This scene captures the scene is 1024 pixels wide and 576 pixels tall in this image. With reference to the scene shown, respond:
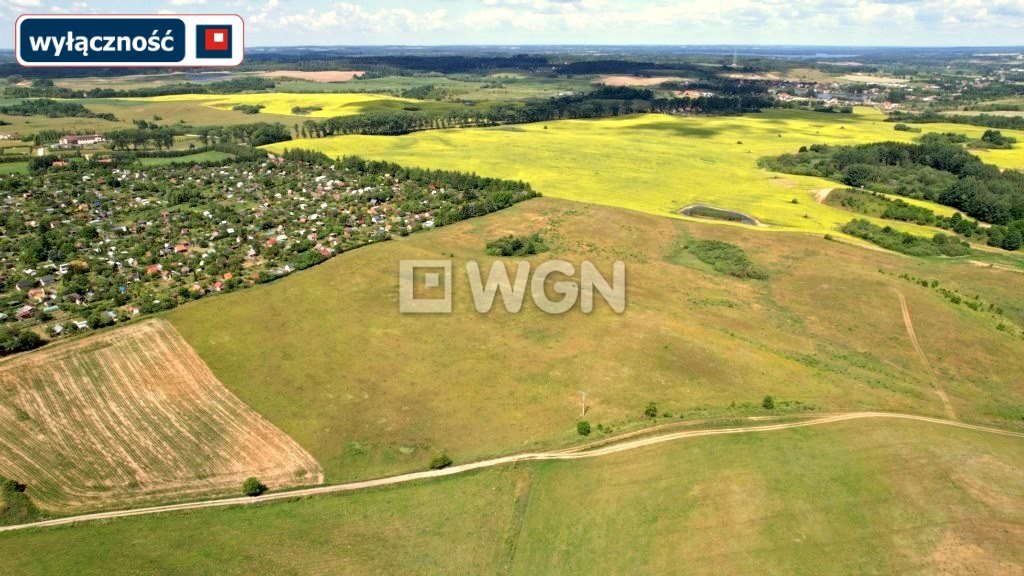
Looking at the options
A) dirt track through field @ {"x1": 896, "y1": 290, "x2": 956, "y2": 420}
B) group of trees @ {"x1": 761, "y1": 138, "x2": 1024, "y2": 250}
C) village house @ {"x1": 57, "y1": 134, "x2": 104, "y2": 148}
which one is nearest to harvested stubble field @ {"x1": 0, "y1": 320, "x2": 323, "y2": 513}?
dirt track through field @ {"x1": 896, "y1": 290, "x2": 956, "y2": 420}

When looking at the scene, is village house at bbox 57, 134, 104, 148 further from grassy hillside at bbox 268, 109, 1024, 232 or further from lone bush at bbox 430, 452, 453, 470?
lone bush at bbox 430, 452, 453, 470

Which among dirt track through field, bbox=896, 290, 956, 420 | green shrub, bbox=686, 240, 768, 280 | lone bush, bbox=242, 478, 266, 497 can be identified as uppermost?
green shrub, bbox=686, 240, 768, 280

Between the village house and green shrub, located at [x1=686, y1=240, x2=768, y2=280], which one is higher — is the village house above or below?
above

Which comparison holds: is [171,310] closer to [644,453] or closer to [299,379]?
[299,379]

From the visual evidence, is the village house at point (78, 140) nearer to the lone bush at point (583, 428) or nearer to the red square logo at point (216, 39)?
the red square logo at point (216, 39)

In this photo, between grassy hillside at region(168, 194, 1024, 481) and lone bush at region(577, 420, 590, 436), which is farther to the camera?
grassy hillside at region(168, 194, 1024, 481)

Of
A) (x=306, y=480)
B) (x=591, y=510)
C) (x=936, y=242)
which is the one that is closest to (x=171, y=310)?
(x=306, y=480)

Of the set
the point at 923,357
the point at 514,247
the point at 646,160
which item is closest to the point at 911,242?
the point at 923,357
